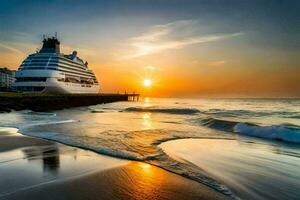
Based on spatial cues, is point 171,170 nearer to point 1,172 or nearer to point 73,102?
point 1,172

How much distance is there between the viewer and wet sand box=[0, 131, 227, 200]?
519 centimetres

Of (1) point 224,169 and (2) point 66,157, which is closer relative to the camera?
(1) point 224,169

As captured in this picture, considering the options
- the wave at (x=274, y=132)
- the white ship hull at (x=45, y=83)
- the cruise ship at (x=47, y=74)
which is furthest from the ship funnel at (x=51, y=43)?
the wave at (x=274, y=132)

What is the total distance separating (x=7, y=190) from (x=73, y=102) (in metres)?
50.8

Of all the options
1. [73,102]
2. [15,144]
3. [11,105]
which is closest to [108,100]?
[73,102]

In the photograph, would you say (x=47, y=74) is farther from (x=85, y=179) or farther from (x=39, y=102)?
(x=85, y=179)

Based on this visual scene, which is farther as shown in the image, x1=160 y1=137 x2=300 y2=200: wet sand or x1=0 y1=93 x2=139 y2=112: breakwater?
x1=0 y1=93 x2=139 y2=112: breakwater

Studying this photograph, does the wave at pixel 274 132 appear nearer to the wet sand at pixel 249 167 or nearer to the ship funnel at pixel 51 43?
the wet sand at pixel 249 167

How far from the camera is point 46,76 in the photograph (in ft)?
210

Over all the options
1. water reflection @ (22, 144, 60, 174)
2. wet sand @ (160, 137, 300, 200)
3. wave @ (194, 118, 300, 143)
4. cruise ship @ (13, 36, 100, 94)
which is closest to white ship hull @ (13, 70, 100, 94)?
cruise ship @ (13, 36, 100, 94)

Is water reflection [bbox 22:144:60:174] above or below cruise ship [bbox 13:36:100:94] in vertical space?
below

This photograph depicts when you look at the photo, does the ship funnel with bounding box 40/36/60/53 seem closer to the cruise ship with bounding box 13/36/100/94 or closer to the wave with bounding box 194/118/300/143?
the cruise ship with bounding box 13/36/100/94

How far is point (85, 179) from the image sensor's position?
616 cm

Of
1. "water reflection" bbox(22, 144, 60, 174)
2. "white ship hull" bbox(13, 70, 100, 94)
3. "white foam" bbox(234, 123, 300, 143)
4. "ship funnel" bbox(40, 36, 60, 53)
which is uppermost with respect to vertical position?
"ship funnel" bbox(40, 36, 60, 53)
